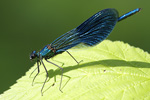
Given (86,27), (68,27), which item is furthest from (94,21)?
(68,27)

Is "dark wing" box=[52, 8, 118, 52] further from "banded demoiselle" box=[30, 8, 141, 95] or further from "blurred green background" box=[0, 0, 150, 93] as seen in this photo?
"blurred green background" box=[0, 0, 150, 93]

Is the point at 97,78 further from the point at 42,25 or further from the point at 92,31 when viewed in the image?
the point at 42,25

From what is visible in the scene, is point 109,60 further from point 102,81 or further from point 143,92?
point 143,92

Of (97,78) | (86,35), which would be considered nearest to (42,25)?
(86,35)

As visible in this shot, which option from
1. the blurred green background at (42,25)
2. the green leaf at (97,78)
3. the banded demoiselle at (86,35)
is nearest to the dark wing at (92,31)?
the banded demoiselle at (86,35)

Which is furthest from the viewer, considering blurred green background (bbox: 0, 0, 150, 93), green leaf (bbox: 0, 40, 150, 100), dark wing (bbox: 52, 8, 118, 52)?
blurred green background (bbox: 0, 0, 150, 93)

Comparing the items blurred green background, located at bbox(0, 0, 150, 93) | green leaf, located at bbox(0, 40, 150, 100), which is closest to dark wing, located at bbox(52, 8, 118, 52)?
green leaf, located at bbox(0, 40, 150, 100)

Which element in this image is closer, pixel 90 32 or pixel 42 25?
pixel 90 32
